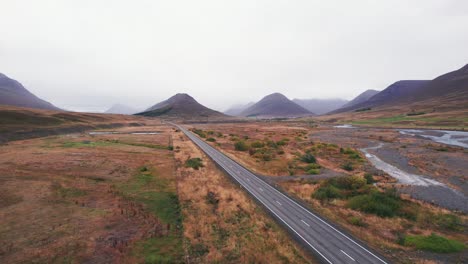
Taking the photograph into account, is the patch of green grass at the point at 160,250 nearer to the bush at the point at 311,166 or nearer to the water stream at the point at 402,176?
the bush at the point at 311,166

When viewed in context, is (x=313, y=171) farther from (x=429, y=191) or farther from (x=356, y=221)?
(x=356, y=221)

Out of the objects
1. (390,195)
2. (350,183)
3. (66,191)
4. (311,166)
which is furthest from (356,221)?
(66,191)

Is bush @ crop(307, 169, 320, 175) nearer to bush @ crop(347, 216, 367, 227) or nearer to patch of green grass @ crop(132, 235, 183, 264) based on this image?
bush @ crop(347, 216, 367, 227)

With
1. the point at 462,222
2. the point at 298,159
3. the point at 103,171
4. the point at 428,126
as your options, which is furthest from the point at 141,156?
the point at 428,126

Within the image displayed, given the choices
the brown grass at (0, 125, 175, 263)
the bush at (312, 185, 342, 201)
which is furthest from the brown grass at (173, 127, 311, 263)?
the bush at (312, 185, 342, 201)

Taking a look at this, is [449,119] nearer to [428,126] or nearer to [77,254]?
[428,126]

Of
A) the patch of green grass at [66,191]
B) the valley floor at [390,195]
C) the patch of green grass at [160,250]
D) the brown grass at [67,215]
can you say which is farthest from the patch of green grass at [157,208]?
the valley floor at [390,195]

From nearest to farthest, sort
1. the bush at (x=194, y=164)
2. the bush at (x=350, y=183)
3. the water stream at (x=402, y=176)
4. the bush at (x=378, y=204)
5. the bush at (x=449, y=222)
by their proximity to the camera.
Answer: the bush at (x=449, y=222) → the bush at (x=378, y=204) → the bush at (x=350, y=183) → the water stream at (x=402, y=176) → the bush at (x=194, y=164)
